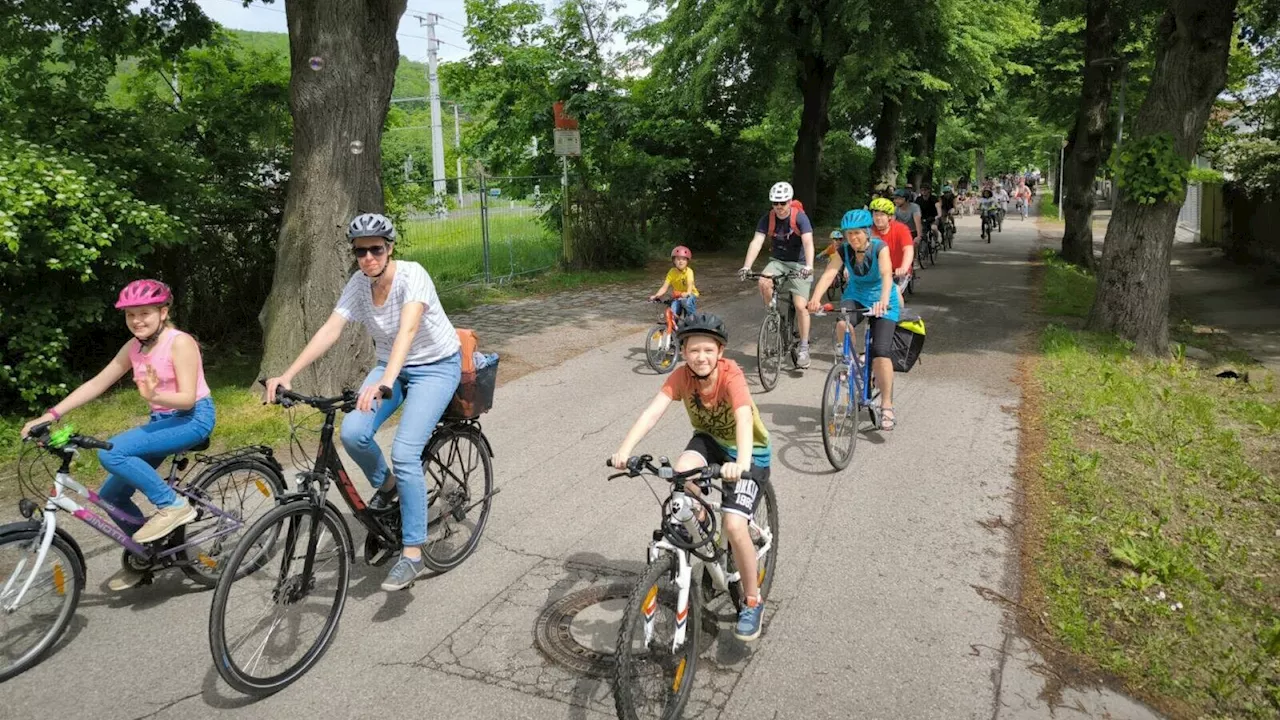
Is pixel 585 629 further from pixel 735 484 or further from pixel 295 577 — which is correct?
pixel 295 577

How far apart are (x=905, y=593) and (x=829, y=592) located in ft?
1.31

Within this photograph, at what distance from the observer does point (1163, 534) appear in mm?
5504

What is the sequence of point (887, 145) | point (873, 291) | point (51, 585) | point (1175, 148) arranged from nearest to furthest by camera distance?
point (51, 585) < point (873, 291) < point (1175, 148) < point (887, 145)

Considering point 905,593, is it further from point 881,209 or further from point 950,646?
point 881,209

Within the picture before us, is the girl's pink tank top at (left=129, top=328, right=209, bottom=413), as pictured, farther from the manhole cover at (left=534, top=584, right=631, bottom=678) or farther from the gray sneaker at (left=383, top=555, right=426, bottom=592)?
the manhole cover at (left=534, top=584, right=631, bottom=678)

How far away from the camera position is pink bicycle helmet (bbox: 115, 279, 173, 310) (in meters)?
4.27

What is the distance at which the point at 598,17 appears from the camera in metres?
22.4

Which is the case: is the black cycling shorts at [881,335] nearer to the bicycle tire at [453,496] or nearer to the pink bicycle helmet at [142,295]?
the bicycle tire at [453,496]

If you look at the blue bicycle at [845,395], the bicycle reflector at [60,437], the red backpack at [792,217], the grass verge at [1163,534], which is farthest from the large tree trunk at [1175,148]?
the bicycle reflector at [60,437]

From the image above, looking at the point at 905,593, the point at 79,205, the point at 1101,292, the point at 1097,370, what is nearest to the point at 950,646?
the point at 905,593

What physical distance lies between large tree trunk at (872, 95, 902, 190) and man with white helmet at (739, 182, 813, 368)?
17624 mm

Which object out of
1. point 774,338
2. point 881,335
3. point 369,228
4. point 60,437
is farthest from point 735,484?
point 774,338

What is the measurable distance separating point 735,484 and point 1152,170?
9.07 m

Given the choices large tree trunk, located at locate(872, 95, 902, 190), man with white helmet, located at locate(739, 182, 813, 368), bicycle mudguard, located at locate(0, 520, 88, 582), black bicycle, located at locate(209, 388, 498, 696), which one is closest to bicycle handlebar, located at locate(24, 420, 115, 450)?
bicycle mudguard, located at locate(0, 520, 88, 582)
